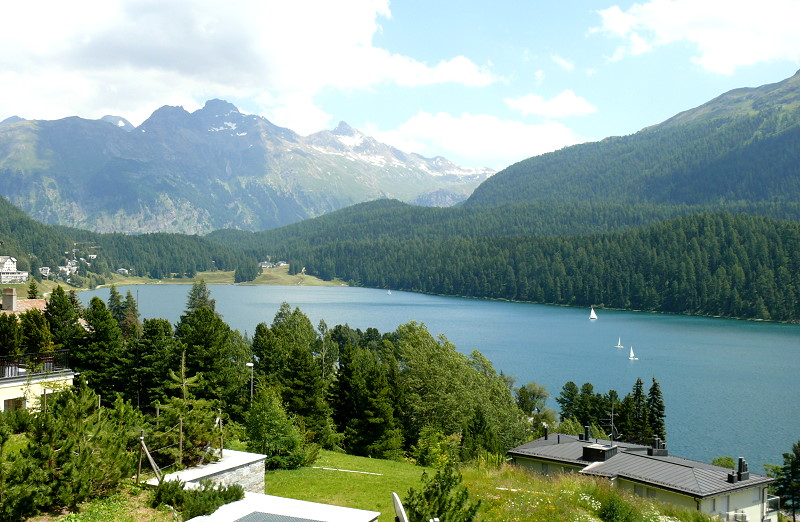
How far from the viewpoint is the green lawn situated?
19.5 metres

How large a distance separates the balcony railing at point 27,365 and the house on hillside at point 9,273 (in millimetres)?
183373

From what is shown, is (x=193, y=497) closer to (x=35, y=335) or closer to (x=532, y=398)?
(x=35, y=335)

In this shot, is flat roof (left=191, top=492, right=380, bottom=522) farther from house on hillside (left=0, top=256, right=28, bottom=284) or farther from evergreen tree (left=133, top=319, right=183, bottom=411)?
house on hillside (left=0, top=256, right=28, bottom=284)

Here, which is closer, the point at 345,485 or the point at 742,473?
the point at 345,485

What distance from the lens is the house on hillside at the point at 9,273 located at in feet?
631

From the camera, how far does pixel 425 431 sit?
132 ft

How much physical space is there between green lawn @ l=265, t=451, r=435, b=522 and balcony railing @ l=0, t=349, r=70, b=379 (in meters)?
14.2

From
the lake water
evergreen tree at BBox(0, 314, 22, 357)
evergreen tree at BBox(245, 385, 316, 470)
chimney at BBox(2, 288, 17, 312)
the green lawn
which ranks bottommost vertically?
the lake water

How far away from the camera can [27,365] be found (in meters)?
29.7

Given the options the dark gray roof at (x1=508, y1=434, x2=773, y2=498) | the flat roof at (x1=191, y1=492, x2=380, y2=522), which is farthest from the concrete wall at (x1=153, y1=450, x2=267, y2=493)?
the dark gray roof at (x1=508, y1=434, x2=773, y2=498)

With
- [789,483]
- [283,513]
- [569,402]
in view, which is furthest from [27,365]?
[569,402]

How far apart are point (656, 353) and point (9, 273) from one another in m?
188

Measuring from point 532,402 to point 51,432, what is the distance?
58873 mm

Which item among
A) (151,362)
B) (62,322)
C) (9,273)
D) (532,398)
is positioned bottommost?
(532,398)
